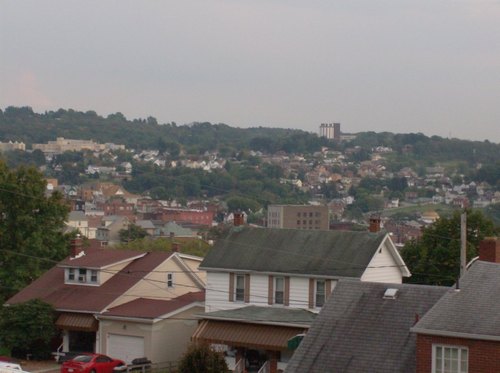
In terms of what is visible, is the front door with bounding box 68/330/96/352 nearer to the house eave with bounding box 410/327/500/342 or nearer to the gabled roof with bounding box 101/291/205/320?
the gabled roof with bounding box 101/291/205/320

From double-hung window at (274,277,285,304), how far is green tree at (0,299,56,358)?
30.2ft

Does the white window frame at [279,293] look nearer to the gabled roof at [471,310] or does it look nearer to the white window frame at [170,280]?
the white window frame at [170,280]

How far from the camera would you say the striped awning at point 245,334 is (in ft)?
146

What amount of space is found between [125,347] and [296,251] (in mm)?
7660

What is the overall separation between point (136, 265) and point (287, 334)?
12104 mm

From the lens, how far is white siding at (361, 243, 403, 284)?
4844 centimetres

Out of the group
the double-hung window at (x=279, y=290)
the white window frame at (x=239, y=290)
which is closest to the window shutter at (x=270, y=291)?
the double-hung window at (x=279, y=290)

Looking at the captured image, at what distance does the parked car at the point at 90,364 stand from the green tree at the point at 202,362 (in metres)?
7.45

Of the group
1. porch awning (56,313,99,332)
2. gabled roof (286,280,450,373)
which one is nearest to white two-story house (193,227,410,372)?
porch awning (56,313,99,332)

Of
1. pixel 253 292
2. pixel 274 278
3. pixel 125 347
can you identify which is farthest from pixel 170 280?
pixel 274 278

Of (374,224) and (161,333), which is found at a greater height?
(374,224)

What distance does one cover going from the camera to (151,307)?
167 ft

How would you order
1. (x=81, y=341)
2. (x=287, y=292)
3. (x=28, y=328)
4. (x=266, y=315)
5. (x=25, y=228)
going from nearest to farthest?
Result: (x=266, y=315), (x=287, y=292), (x=28, y=328), (x=81, y=341), (x=25, y=228)

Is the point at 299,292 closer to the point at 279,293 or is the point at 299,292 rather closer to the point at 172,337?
the point at 279,293
